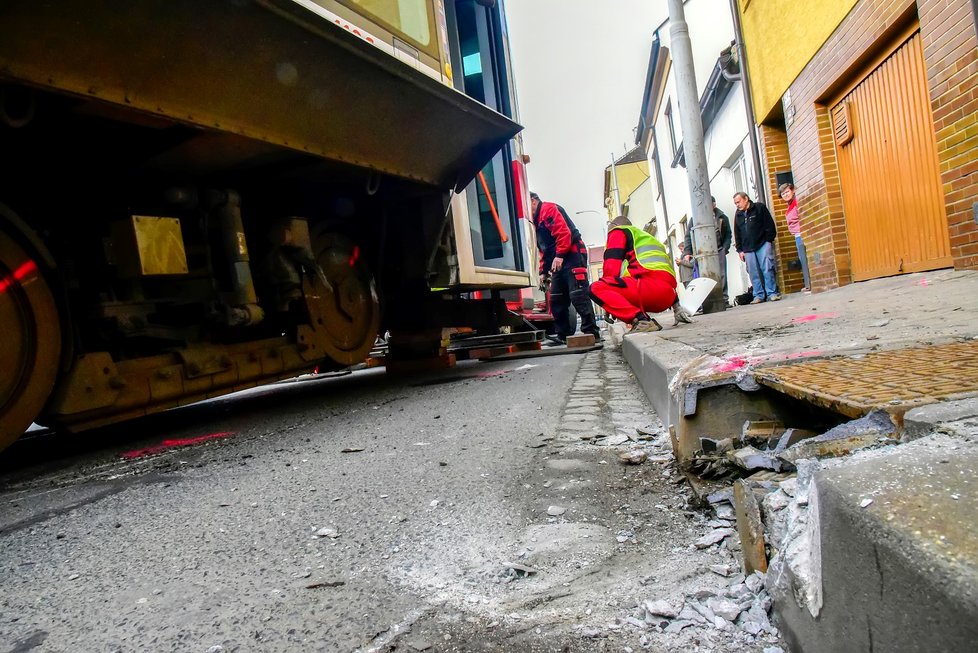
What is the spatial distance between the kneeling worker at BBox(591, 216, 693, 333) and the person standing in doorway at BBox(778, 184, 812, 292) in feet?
12.1

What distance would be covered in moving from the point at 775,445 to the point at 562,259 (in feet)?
19.9

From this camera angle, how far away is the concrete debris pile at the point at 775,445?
43.9 inches

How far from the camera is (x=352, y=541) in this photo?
1.57 metres

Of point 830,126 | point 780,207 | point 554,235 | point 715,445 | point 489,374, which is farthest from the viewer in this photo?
point 780,207

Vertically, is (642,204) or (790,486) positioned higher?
(642,204)

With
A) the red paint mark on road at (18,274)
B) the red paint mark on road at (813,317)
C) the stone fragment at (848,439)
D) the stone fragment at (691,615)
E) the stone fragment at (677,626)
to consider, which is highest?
the red paint mark on road at (18,274)

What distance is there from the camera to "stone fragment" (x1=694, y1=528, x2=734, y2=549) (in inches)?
51.8

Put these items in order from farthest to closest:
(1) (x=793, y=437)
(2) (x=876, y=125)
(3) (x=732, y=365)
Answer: (2) (x=876, y=125), (3) (x=732, y=365), (1) (x=793, y=437)

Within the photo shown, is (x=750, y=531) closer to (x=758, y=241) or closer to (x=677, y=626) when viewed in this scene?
(x=677, y=626)

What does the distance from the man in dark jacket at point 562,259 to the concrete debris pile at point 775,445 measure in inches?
220

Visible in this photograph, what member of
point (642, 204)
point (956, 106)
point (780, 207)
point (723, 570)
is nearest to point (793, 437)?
point (723, 570)

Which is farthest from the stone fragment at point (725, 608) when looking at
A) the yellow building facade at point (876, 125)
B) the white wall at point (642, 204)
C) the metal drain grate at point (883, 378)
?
Result: the white wall at point (642, 204)

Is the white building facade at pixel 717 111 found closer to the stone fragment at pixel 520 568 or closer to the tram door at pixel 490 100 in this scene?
Answer: the tram door at pixel 490 100

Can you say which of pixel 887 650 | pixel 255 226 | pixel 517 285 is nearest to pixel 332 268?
pixel 255 226
